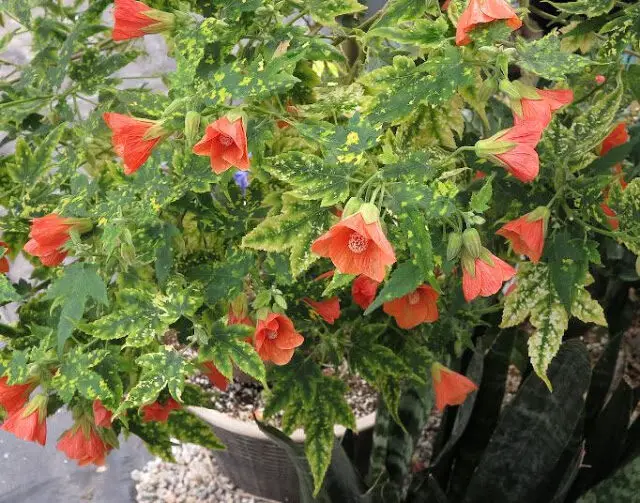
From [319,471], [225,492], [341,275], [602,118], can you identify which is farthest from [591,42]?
[225,492]

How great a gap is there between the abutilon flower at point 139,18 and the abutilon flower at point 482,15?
238 mm

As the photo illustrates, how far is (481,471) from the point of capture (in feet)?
3.08

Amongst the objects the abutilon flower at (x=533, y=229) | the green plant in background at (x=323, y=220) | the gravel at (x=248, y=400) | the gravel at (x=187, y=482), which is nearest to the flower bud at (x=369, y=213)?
the green plant in background at (x=323, y=220)

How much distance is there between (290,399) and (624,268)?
1.82ft

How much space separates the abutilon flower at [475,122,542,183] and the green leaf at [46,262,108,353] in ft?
1.04

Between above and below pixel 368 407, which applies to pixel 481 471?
above

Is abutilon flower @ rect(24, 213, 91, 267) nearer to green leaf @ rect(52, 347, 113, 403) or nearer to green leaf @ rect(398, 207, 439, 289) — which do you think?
green leaf @ rect(52, 347, 113, 403)

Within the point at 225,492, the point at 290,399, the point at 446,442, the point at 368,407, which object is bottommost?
the point at 225,492

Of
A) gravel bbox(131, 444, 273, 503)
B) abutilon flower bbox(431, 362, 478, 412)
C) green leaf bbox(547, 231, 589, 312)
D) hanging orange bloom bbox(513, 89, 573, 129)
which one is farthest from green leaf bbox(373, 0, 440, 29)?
gravel bbox(131, 444, 273, 503)

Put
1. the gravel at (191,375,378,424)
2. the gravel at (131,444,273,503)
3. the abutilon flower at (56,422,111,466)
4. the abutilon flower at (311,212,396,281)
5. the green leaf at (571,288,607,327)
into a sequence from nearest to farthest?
the abutilon flower at (311,212,396,281)
the green leaf at (571,288,607,327)
the abutilon flower at (56,422,111,466)
the gravel at (191,375,378,424)
the gravel at (131,444,273,503)

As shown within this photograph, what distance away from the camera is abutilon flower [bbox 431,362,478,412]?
0.90 m

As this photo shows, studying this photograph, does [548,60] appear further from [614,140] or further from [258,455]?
[258,455]

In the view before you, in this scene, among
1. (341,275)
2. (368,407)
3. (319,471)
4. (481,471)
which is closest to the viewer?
(341,275)

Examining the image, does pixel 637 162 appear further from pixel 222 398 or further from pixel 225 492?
pixel 225 492
